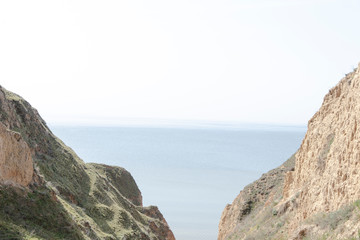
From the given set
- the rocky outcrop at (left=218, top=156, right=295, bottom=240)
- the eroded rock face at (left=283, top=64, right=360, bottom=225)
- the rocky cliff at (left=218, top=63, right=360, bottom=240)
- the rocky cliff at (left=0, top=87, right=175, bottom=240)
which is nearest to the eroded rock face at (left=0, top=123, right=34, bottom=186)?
the rocky cliff at (left=0, top=87, right=175, bottom=240)

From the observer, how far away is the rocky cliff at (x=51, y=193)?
1878 cm

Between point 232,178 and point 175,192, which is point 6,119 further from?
point 232,178

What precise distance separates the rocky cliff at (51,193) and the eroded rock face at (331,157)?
10989 millimetres

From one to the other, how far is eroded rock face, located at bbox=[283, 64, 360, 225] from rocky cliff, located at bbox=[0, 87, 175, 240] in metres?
11.0

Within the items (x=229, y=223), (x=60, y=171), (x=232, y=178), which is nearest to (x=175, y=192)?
(x=232, y=178)

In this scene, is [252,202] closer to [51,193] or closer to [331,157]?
[331,157]

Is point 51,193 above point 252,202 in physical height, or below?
above

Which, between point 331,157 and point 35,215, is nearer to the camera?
point 35,215

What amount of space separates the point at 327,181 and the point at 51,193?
12.3 metres

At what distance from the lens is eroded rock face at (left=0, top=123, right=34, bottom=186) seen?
18672 mm

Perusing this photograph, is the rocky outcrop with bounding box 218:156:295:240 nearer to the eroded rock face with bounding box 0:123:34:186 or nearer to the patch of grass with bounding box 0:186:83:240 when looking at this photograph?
the patch of grass with bounding box 0:186:83:240

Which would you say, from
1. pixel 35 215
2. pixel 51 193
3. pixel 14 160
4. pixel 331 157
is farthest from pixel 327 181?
pixel 14 160

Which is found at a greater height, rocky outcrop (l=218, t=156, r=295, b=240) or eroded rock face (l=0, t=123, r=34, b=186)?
eroded rock face (l=0, t=123, r=34, b=186)

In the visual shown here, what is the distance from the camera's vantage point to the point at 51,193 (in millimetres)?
21953
